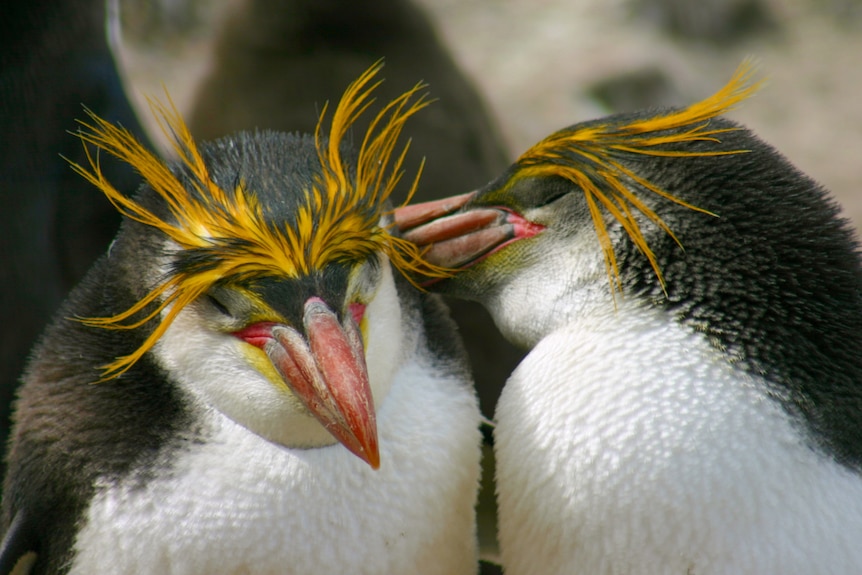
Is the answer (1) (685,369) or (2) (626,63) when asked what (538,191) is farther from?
(2) (626,63)

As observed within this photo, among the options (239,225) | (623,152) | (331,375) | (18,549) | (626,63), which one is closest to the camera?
(331,375)

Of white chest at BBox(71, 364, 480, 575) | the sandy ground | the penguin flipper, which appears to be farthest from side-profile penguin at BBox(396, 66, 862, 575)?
the sandy ground

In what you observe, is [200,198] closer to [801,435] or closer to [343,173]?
[343,173]

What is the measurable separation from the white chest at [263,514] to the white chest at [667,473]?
0.21 metres

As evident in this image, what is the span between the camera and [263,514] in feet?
4.75

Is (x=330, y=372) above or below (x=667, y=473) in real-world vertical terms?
above

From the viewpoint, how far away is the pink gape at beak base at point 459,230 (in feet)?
5.98

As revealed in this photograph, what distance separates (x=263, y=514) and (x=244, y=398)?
0.17 meters

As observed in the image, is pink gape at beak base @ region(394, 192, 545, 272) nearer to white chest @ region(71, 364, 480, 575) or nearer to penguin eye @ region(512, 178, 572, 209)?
penguin eye @ region(512, 178, 572, 209)

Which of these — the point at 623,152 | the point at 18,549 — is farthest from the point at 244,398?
the point at 623,152

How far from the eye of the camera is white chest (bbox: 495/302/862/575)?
143cm

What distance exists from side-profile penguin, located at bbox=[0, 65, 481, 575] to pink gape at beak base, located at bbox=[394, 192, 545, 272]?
0.22 metres

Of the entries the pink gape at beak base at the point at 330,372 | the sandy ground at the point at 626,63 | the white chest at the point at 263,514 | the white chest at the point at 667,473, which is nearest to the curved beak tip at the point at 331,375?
the pink gape at beak base at the point at 330,372

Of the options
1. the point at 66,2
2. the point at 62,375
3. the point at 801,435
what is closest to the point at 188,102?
the point at 66,2
